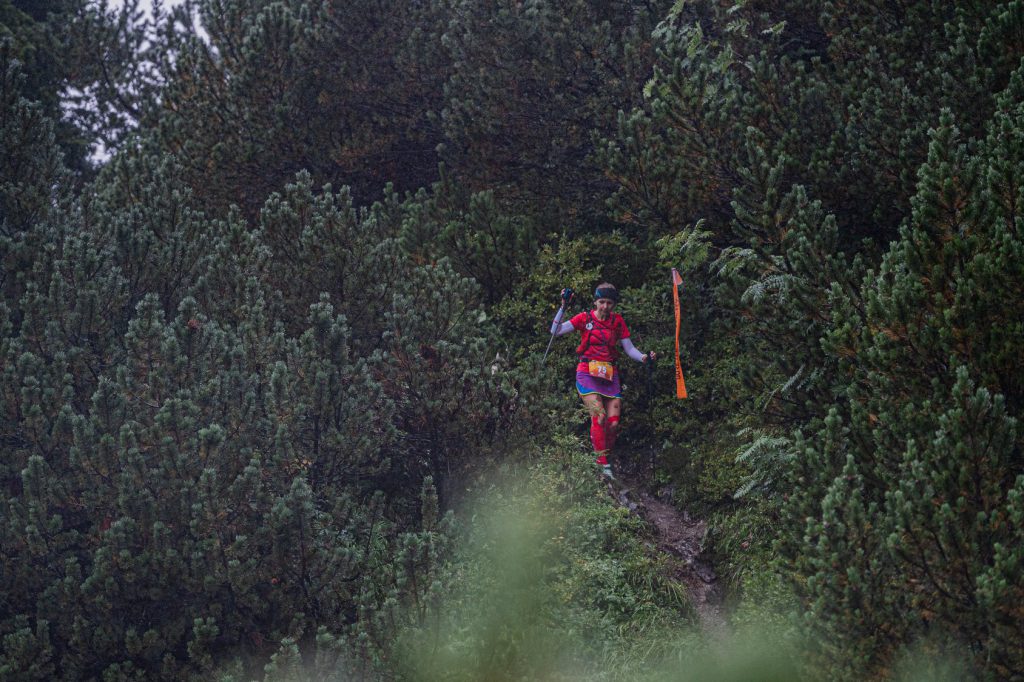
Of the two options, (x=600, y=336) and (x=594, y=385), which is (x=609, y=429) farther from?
(x=600, y=336)

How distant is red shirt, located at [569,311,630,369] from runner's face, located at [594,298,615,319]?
57 mm

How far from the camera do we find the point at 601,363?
38.0 ft

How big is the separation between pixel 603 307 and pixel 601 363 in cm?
66

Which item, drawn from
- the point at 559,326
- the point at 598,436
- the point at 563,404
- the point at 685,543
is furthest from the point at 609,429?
the point at 685,543

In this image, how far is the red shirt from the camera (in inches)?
460

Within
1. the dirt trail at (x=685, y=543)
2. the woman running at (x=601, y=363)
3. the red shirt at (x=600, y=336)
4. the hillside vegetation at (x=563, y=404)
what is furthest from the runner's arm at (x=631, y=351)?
the dirt trail at (x=685, y=543)

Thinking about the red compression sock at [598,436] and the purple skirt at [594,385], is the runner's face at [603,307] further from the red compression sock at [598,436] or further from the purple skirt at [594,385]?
the red compression sock at [598,436]

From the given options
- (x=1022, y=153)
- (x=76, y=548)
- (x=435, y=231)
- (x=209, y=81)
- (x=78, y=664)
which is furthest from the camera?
(x=209, y=81)

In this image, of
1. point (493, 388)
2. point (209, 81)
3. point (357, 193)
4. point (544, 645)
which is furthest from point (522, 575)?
point (209, 81)

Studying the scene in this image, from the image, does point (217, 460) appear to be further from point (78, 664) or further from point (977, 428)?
point (977, 428)

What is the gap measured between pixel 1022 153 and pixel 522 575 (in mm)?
5333

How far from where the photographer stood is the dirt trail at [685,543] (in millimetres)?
9781

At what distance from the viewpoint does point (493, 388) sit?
1027 cm

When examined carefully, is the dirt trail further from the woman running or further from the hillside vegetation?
the woman running
